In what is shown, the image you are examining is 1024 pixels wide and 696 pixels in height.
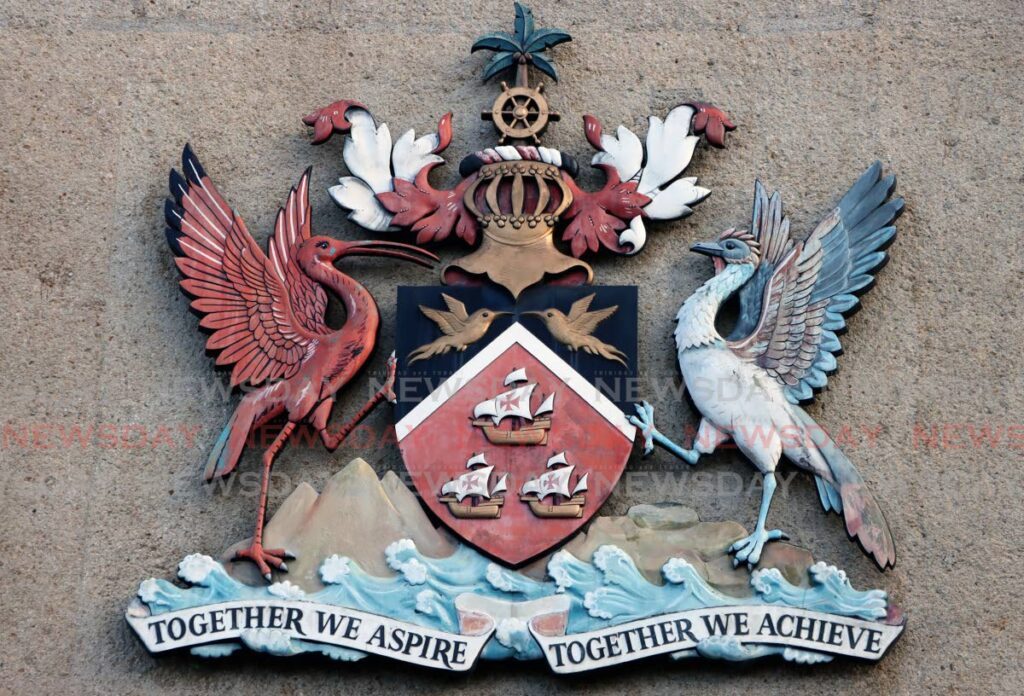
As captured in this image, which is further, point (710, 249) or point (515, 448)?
point (710, 249)

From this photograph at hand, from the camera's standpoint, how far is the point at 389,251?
20.3ft

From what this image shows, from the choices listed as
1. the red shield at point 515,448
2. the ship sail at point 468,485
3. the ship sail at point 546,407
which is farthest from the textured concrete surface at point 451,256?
the ship sail at point 546,407

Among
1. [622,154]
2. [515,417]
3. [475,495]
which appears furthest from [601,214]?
[475,495]

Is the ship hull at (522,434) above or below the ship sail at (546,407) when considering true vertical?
below

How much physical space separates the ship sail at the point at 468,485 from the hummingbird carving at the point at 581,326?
57 cm

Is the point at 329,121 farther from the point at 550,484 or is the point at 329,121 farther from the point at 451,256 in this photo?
the point at 550,484

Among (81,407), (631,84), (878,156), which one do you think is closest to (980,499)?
(878,156)

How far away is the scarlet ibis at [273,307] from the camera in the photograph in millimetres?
5977

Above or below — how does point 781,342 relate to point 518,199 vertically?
below

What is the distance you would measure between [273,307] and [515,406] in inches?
39.2

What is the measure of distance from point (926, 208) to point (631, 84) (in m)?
1.24

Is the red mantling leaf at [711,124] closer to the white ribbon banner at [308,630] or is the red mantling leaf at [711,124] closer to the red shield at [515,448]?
the red shield at [515,448]

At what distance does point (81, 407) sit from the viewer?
612 cm

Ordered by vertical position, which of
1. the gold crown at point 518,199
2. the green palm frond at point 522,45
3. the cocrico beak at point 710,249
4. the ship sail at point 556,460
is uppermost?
the green palm frond at point 522,45
